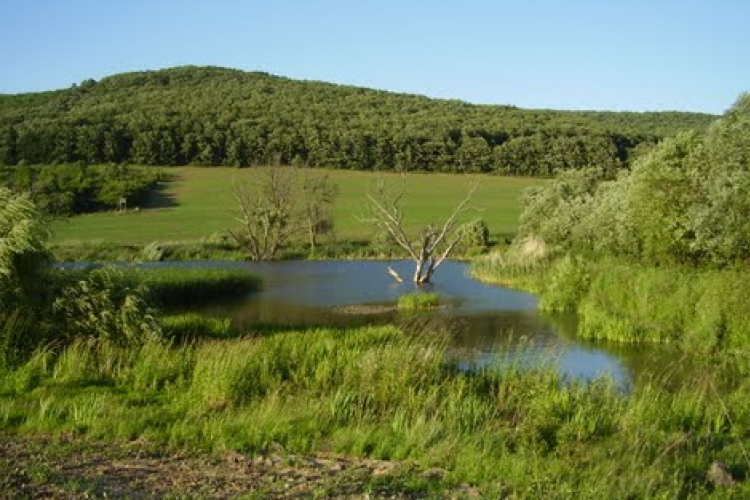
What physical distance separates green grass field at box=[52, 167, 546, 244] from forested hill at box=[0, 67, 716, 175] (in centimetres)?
352

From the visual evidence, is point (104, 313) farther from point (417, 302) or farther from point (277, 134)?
point (277, 134)

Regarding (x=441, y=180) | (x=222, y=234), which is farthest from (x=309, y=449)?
(x=441, y=180)

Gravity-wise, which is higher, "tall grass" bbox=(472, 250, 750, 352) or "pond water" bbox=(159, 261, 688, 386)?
"tall grass" bbox=(472, 250, 750, 352)

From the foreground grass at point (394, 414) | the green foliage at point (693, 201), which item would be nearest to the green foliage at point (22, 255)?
the foreground grass at point (394, 414)

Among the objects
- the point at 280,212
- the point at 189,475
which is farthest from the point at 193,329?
the point at 280,212

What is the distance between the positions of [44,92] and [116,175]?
58278mm

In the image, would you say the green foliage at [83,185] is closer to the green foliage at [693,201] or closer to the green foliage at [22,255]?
the green foliage at [693,201]

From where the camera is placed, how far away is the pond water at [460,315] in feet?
68.6

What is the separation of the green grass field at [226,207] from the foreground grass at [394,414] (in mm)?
51420

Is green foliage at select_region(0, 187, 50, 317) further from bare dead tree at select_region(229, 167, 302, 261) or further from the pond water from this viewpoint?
bare dead tree at select_region(229, 167, 302, 261)

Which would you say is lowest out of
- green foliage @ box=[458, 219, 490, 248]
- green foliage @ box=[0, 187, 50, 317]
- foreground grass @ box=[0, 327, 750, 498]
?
green foliage @ box=[458, 219, 490, 248]

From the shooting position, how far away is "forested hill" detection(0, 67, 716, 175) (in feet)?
324

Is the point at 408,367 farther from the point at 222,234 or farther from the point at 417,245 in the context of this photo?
the point at 222,234

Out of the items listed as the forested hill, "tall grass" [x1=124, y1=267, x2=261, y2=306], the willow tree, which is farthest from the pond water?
the forested hill
